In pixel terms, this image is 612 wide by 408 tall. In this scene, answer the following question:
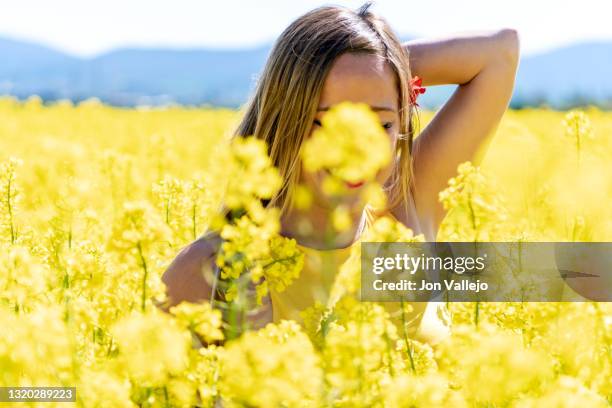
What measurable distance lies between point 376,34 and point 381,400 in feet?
4.06

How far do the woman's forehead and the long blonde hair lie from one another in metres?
0.02

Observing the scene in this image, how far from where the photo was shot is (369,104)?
200cm

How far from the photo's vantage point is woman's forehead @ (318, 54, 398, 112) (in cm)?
203

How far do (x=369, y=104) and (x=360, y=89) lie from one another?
6 cm

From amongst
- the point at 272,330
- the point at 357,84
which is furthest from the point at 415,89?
the point at 272,330

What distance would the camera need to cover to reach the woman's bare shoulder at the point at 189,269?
215cm

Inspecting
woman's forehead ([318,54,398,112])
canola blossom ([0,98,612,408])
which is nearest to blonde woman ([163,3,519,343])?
woman's forehead ([318,54,398,112])

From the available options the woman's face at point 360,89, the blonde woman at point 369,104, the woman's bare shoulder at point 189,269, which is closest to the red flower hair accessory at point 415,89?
the blonde woman at point 369,104

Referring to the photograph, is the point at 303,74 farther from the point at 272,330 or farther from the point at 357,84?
the point at 272,330

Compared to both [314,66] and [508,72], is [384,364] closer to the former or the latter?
[314,66]

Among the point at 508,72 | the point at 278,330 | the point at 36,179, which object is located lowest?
the point at 278,330

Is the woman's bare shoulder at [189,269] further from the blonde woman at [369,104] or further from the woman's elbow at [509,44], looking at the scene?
the woman's elbow at [509,44]

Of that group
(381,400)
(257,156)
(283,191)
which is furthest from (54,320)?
(283,191)

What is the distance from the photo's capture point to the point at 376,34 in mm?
2225
